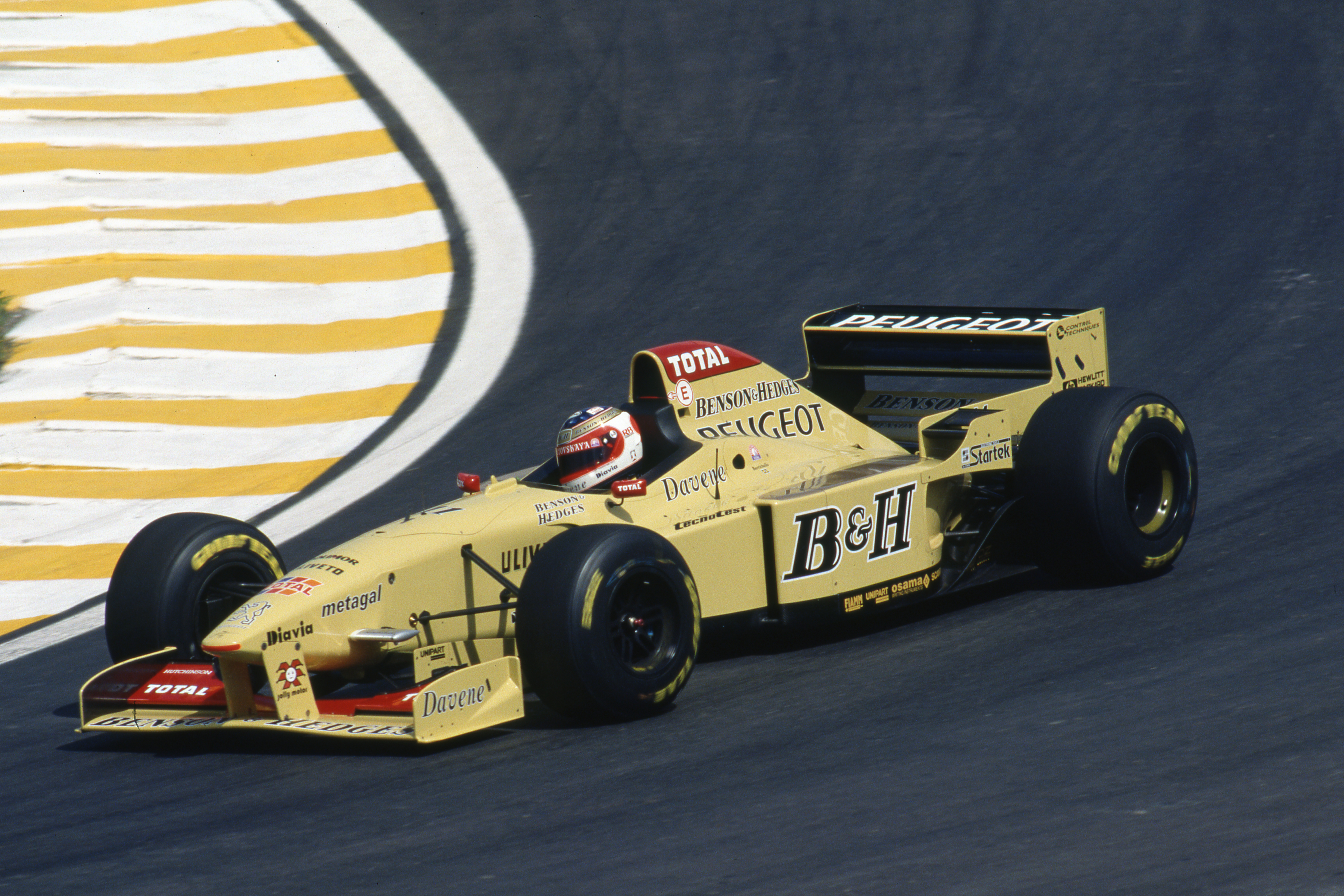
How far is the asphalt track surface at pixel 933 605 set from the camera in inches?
216

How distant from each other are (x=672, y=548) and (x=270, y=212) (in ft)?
31.0

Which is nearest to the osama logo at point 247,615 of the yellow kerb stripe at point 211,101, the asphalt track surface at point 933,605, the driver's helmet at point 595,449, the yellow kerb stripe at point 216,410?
the asphalt track surface at point 933,605

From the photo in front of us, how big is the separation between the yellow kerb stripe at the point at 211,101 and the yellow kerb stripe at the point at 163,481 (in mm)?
6515

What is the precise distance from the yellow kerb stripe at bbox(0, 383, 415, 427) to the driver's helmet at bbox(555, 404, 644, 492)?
4.80 m

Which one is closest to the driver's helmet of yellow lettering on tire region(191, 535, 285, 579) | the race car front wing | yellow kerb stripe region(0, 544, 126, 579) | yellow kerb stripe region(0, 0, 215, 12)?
the race car front wing

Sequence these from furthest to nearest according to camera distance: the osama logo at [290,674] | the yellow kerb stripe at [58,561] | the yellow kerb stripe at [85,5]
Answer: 1. the yellow kerb stripe at [85,5]
2. the yellow kerb stripe at [58,561]
3. the osama logo at [290,674]

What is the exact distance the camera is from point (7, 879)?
5.75 m

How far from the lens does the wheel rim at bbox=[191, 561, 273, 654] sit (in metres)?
7.76

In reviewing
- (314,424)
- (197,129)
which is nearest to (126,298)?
(314,424)

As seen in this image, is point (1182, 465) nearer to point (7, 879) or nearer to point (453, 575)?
point (453, 575)

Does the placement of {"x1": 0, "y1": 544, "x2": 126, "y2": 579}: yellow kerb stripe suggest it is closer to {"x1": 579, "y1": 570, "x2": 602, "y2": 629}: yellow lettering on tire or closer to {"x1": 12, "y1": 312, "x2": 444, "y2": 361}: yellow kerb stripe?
{"x1": 12, "y1": 312, "x2": 444, "y2": 361}: yellow kerb stripe

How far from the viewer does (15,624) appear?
9.54 meters

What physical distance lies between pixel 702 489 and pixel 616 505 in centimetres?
42

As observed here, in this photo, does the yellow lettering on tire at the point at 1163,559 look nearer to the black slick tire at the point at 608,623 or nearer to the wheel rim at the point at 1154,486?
the wheel rim at the point at 1154,486
